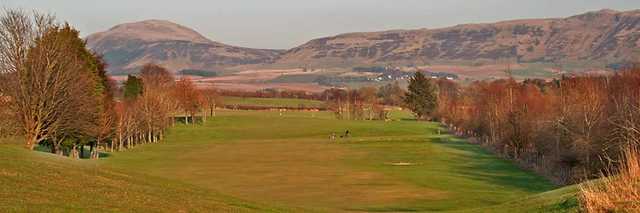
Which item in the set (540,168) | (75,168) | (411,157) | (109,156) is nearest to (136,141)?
(109,156)

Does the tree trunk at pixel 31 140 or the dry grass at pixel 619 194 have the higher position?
the dry grass at pixel 619 194

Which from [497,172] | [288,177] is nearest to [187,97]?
[288,177]

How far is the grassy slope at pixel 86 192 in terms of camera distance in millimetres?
20250

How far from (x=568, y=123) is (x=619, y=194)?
43.9 m

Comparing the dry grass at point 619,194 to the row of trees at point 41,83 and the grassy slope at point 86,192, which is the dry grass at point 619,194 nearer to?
the grassy slope at point 86,192

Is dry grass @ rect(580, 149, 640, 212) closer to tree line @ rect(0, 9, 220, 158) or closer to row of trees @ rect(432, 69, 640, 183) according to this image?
row of trees @ rect(432, 69, 640, 183)

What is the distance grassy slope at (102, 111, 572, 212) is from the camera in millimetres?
41438

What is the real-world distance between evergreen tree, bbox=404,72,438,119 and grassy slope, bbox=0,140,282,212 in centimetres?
14082

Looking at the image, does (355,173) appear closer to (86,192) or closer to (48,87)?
(48,87)

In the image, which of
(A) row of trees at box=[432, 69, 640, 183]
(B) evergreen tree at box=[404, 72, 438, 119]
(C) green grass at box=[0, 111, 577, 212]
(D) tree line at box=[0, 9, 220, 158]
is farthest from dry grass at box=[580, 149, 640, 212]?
(B) evergreen tree at box=[404, 72, 438, 119]

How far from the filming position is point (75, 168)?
30.5 metres

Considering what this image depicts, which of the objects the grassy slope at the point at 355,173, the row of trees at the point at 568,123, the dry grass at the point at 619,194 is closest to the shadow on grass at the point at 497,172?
the grassy slope at the point at 355,173

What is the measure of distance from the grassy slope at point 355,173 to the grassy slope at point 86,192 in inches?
204

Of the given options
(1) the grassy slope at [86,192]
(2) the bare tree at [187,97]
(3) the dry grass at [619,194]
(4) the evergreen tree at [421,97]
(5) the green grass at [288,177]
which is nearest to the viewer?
(3) the dry grass at [619,194]
